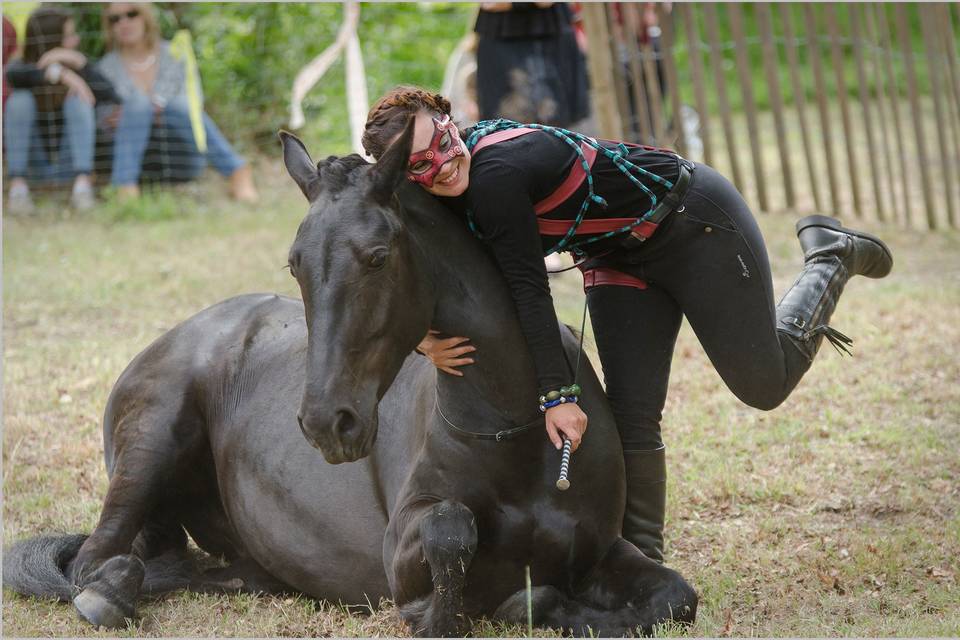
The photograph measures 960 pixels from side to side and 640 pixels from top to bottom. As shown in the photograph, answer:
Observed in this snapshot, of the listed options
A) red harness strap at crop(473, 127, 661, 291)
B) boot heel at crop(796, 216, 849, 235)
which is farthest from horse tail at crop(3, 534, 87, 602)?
boot heel at crop(796, 216, 849, 235)

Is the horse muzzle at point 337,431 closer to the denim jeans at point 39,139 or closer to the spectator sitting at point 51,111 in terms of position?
the spectator sitting at point 51,111

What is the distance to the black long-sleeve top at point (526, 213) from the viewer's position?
310cm

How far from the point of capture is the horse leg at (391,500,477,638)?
3039 millimetres

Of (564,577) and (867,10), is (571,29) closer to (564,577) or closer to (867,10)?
(867,10)

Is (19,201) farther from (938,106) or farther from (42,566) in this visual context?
(938,106)

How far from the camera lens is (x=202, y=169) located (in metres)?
11.8

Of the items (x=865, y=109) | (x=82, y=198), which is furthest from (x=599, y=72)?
(x=82, y=198)

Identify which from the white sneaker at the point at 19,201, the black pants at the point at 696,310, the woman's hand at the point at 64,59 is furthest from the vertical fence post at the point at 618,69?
the black pants at the point at 696,310

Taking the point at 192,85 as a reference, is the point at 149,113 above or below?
below

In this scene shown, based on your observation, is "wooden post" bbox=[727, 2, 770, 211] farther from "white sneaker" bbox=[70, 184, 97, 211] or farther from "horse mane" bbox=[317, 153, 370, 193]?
"horse mane" bbox=[317, 153, 370, 193]

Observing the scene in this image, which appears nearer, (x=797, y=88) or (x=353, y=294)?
(x=353, y=294)

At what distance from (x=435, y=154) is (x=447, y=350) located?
55 centimetres

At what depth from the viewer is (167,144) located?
11633 millimetres

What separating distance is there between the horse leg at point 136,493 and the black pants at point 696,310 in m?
1.61
